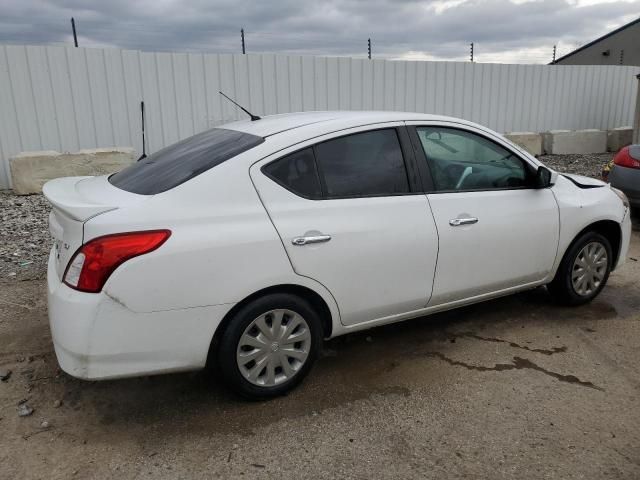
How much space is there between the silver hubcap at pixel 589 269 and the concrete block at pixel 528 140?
333 inches

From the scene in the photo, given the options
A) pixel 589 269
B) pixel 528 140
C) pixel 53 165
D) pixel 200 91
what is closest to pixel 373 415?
pixel 589 269

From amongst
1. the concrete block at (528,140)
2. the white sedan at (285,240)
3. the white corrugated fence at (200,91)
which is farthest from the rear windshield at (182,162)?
the concrete block at (528,140)

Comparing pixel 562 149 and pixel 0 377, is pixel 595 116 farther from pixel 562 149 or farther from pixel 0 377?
pixel 0 377

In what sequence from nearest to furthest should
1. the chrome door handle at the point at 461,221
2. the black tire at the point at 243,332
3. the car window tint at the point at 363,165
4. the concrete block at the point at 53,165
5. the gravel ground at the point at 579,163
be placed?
Result: the black tire at the point at 243,332, the car window tint at the point at 363,165, the chrome door handle at the point at 461,221, the concrete block at the point at 53,165, the gravel ground at the point at 579,163

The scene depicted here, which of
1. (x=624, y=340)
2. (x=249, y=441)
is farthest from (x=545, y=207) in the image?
(x=249, y=441)

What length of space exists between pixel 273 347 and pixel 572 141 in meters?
12.2

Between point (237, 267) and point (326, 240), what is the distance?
0.54 m

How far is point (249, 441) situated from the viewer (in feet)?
9.31

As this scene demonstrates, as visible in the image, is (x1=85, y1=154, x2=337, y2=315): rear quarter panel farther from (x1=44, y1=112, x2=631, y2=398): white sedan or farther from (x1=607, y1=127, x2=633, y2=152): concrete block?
(x1=607, y1=127, x2=633, y2=152): concrete block

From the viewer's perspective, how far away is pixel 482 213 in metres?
3.67

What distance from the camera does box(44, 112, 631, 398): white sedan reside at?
8.78ft

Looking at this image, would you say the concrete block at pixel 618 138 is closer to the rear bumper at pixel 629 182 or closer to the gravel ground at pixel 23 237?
the rear bumper at pixel 629 182

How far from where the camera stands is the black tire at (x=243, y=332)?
9.50ft

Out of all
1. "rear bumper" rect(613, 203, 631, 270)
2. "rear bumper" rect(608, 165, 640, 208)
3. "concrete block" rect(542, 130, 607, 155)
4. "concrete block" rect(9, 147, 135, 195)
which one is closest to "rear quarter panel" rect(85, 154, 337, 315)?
"rear bumper" rect(613, 203, 631, 270)
